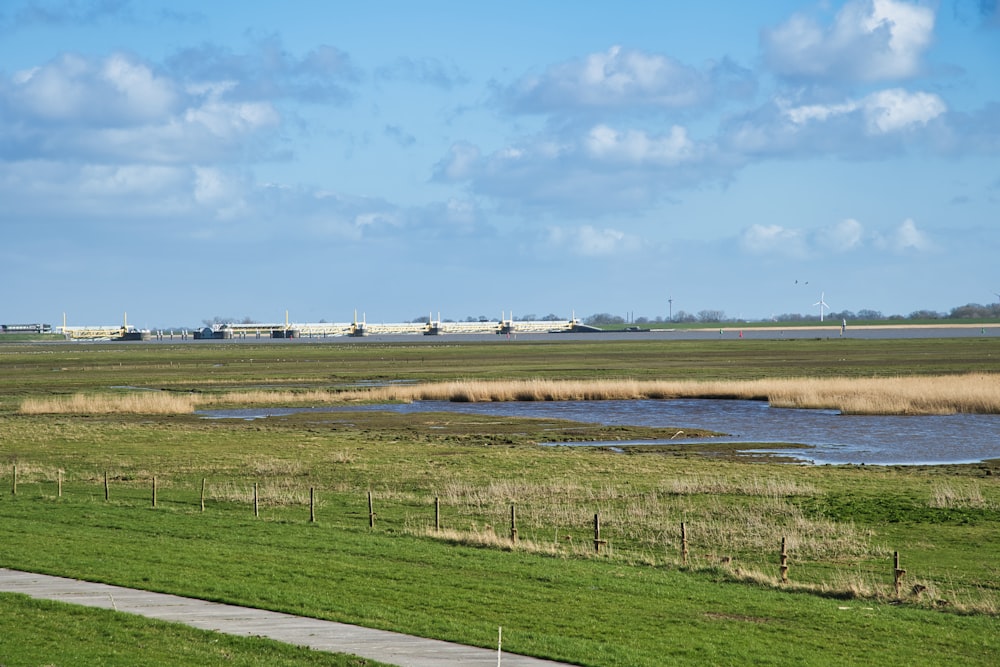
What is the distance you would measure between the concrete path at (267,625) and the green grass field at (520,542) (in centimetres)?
46

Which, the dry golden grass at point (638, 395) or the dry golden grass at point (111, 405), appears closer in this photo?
the dry golden grass at point (638, 395)

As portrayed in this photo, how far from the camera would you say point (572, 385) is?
8969 centimetres

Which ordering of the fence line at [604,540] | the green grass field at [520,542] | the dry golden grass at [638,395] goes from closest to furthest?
the green grass field at [520,542] → the fence line at [604,540] → the dry golden grass at [638,395]

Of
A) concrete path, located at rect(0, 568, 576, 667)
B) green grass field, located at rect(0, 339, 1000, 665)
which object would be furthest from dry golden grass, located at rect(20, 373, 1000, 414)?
concrete path, located at rect(0, 568, 576, 667)

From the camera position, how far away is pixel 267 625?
17.4 metres

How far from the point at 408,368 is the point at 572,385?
43621 millimetres

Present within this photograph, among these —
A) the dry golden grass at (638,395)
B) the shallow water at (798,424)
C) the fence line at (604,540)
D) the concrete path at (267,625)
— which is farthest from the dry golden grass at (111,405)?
the concrete path at (267,625)

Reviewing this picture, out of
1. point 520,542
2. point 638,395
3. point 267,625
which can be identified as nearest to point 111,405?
point 638,395

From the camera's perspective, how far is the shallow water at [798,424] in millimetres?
51594

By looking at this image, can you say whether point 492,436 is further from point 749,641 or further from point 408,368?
point 408,368

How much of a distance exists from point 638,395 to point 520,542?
192 ft

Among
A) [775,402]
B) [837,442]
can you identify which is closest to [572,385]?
[775,402]

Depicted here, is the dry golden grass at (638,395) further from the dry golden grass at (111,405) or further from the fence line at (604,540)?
the fence line at (604,540)

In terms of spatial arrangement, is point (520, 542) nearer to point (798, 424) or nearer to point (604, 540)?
point (604, 540)
